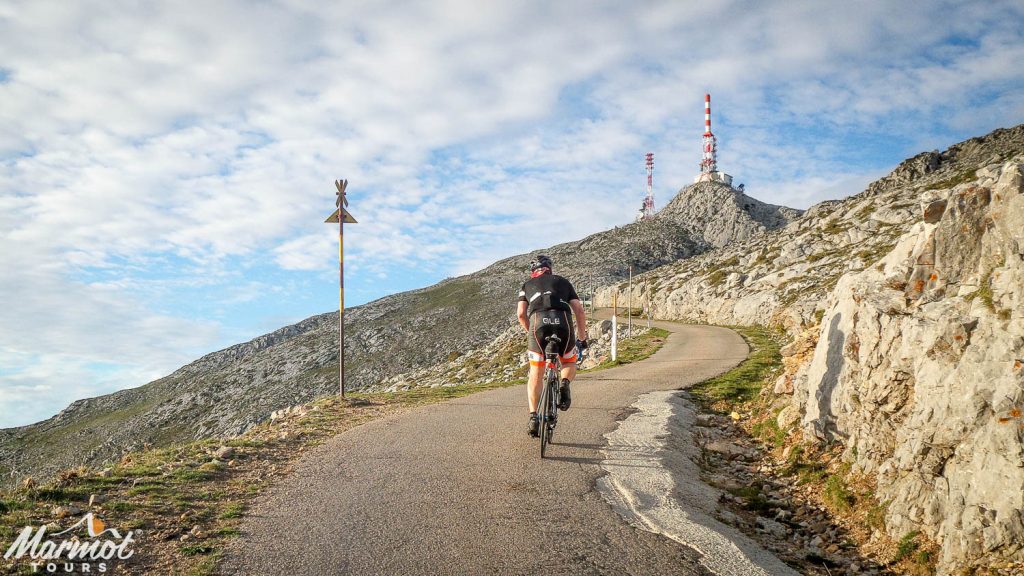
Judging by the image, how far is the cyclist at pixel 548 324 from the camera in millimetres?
8523

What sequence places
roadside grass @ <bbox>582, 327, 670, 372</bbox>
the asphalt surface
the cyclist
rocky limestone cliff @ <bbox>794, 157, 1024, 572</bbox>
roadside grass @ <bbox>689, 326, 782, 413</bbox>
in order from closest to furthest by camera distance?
the asphalt surface → rocky limestone cliff @ <bbox>794, 157, 1024, 572</bbox> → the cyclist → roadside grass @ <bbox>689, 326, 782, 413</bbox> → roadside grass @ <bbox>582, 327, 670, 372</bbox>

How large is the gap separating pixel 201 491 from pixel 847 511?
8.10 metres

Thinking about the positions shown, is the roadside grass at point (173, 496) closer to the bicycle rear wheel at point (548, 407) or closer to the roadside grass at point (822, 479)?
the bicycle rear wheel at point (548, 407)

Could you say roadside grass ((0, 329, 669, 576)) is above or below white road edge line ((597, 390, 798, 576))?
above

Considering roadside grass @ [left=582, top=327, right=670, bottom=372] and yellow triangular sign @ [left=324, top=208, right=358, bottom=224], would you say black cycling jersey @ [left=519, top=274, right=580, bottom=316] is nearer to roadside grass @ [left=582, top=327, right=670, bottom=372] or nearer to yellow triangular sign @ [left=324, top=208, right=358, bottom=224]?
yellow triangular sign @ [left=324, top=208, right=358, bottom=224]

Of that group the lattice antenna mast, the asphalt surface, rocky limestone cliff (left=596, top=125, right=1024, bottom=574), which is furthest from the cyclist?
the lattice antenna mast

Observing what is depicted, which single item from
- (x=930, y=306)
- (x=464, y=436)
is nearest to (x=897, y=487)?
(x=930, y=306)

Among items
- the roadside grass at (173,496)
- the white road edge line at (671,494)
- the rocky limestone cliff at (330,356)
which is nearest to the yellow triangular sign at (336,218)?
the roadside grass at (173,496)

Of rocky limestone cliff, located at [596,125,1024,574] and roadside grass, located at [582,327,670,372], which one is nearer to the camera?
rocky limestone cliff, located at [596,125,1024,574]

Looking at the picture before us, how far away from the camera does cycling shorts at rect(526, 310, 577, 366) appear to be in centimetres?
848

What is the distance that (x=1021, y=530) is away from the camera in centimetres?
489

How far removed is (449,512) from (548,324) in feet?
10.8

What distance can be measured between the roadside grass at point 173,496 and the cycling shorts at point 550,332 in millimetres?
4084

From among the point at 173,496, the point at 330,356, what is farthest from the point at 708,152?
the point at 173,496
